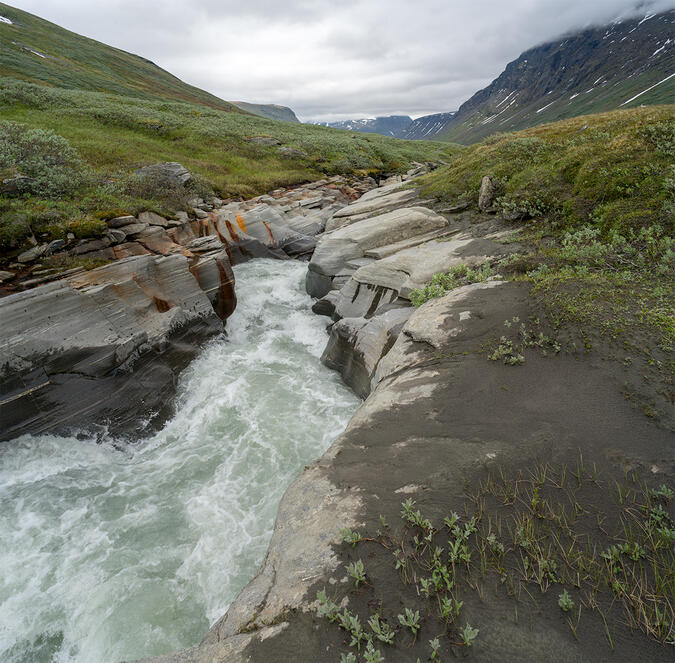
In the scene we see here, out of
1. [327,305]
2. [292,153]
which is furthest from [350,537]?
[292,153]

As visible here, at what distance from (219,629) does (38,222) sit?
60.1 feet

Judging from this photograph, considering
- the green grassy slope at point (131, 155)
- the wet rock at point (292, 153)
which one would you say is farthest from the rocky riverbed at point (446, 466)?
the wet rock at point (292, 153)

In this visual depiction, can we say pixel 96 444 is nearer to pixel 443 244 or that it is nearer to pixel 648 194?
pixel 443 244

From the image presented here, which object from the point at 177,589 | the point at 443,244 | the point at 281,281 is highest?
the point at 443,244

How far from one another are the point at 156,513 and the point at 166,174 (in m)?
27.5

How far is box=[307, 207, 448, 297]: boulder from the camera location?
67.8 feet

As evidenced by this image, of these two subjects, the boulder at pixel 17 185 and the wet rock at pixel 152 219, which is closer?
the boulder at pixel 17 185

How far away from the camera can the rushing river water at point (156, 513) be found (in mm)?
7668

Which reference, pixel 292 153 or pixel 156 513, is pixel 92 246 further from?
pixel 292 153

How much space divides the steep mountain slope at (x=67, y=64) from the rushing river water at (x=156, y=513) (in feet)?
244

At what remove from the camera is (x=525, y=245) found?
15.0 m

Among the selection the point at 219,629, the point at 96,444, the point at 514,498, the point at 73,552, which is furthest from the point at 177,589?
the point at 514,498

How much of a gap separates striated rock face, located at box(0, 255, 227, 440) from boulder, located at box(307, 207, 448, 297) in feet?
27.2

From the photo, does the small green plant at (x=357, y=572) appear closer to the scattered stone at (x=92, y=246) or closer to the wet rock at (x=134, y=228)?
the scattered stone at (x=92, y=246)
